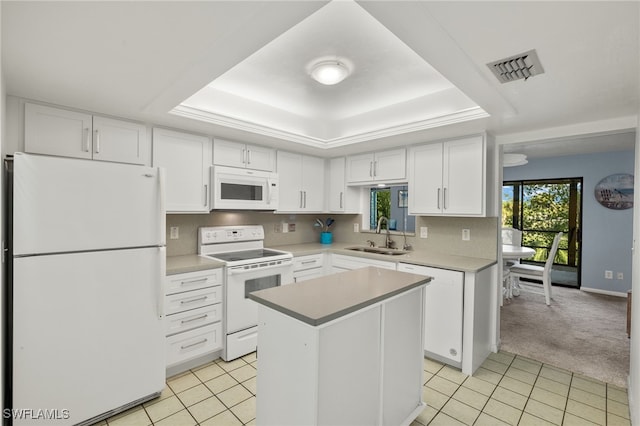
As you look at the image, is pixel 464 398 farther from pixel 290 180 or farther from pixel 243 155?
pixel 243 155

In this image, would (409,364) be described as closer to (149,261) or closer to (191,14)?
(149,261)

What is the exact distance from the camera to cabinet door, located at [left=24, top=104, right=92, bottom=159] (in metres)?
2.09

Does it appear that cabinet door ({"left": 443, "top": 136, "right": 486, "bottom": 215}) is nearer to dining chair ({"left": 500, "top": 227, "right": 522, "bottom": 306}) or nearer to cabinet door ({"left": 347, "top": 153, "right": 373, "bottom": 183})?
cabinet door ({"left": 347, "top": 153, "right": 373, "bottom": 183})

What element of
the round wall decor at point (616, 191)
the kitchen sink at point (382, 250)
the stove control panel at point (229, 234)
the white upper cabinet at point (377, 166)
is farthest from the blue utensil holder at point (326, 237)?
the round wall decor at point (616, 191)

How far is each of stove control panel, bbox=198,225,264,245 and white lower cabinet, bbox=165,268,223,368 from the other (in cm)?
57

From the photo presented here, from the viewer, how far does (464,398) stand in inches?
91.0

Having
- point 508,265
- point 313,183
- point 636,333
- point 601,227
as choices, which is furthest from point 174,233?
point 601,227

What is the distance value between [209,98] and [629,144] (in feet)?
19.3

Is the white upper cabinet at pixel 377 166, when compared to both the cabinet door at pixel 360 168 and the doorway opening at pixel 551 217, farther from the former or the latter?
the doorway opening at pixel 551 217

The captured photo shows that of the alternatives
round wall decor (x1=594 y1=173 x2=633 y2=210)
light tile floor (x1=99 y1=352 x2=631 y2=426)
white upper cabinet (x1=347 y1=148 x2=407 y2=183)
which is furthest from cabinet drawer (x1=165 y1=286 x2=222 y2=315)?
round wall decor (x1=594 y1=173 x2=633 y2=210)

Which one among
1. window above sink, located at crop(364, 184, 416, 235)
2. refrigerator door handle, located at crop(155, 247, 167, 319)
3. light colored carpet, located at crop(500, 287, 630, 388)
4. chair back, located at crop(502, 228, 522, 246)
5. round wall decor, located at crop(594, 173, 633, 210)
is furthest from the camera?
chair back, located at crop(502, 228, 522, 246)

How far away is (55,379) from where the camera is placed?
1.81 m

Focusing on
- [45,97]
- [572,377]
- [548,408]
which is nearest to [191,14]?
[45,97]

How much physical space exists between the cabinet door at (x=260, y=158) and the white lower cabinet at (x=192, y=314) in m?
1.21
